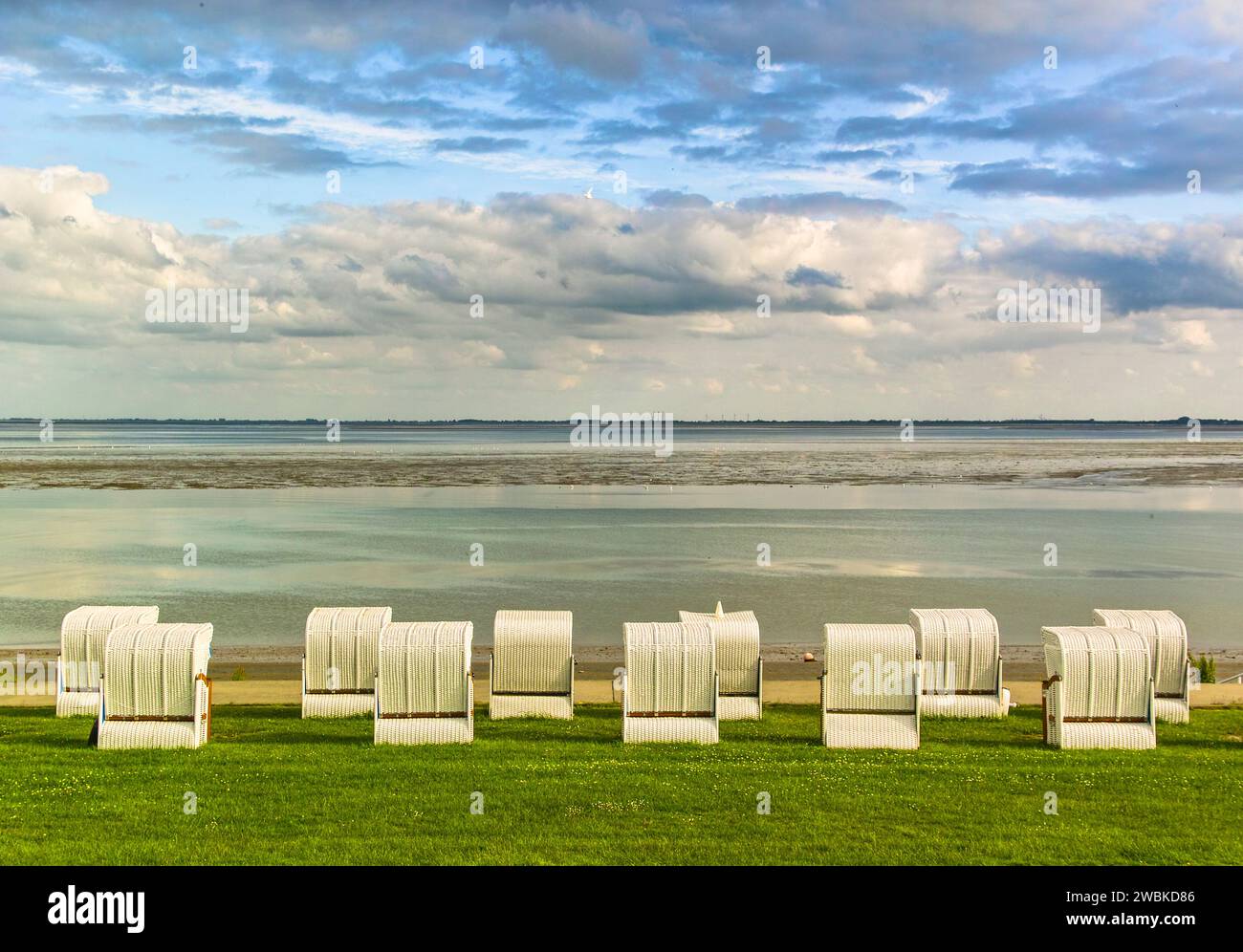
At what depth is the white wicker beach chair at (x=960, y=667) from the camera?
1792 centimetres

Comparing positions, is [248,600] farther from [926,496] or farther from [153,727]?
[926,496]

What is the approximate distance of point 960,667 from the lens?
18.0 meters

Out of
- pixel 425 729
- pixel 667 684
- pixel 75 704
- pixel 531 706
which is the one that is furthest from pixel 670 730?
pixel 75 704

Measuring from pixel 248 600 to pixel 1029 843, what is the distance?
2909cm

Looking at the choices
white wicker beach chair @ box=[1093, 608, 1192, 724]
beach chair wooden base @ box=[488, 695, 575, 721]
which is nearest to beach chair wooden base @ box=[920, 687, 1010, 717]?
white wicker beach chair @ box=[1093, 608, 1192, 724]

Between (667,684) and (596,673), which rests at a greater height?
(667,684)

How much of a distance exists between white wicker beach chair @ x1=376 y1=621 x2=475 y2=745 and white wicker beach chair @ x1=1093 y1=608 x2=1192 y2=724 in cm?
963

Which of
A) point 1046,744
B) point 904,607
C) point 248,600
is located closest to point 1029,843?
point 1046,744

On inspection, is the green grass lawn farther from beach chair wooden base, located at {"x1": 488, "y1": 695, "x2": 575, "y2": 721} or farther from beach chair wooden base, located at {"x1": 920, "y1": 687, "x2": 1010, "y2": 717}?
beach chair wooden base, located at {"x1": 920, "y1": 687, "x2": 1010, "y2": 717}

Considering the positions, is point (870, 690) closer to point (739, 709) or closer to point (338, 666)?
point (739, 709)

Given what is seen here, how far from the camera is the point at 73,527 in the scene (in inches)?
2219

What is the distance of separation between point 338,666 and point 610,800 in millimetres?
7046

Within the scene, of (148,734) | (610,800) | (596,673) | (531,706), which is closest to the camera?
(610,800)

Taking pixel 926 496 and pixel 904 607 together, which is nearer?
pixel 904 607
